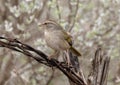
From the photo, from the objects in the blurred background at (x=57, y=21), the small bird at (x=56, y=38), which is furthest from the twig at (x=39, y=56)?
the blurred background at (x=57, y=21)

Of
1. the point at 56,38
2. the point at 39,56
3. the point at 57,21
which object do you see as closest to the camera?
the point at 39,56

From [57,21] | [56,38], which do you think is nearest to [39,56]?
[56,38]

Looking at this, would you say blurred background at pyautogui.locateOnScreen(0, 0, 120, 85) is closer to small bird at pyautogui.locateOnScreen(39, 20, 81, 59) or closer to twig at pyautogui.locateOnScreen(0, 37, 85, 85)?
small bird at pyautogui.locateOnScreen(39, 20, 81, 59)

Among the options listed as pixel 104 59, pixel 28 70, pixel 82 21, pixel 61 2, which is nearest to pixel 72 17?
pixel 82 21

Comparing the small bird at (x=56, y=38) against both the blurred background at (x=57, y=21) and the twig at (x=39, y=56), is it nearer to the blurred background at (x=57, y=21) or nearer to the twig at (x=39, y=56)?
the twig at (x=39, y=56)

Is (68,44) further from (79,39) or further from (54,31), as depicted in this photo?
(79,39)

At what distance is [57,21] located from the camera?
13.5ft

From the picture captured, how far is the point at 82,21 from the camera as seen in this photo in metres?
4.23

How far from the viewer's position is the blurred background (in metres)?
4.08

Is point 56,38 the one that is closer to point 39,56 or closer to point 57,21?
point 39,56

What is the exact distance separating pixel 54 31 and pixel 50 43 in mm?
143

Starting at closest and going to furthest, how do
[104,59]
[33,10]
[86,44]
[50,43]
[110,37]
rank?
[104,59] < [50,43] < [33,10] < [86,44] < [110,37]

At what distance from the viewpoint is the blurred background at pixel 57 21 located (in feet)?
13.4

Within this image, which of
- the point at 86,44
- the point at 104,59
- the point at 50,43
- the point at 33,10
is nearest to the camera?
the point at 104,59
